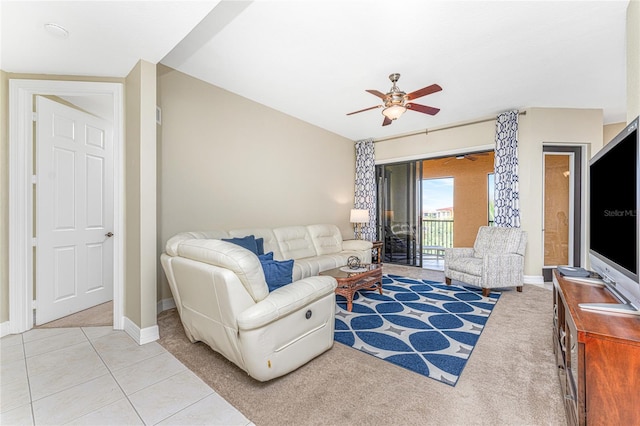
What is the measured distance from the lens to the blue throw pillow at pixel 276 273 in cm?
205

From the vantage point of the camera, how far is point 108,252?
3416 mm

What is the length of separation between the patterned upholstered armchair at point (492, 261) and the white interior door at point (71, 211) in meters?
4.73

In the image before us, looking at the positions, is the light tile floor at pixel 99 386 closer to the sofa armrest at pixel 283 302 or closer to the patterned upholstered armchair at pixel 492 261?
the sofa armrest at pixel 283 302

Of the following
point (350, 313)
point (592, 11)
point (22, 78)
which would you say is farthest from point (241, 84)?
point (592, 11)

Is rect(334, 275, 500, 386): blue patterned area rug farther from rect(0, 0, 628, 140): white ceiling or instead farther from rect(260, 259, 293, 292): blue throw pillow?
rect(0, 0, 628, 140): white ceiling

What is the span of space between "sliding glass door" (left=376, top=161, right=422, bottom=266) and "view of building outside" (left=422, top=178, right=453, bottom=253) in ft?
5.91

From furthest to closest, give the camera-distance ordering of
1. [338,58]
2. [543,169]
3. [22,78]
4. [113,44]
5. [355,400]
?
1. [543,169]
2. [338,58]
3. [22,78]
4. [113,44]
5. [355,400]

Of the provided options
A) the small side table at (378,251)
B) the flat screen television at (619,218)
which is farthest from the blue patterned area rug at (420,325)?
the small side table at (378,251)

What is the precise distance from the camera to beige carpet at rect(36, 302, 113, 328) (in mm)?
2721

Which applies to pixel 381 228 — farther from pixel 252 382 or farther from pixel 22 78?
pixel 22 78

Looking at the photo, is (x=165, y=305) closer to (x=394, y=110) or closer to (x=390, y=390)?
(x=390, y=390)

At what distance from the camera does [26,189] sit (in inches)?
102

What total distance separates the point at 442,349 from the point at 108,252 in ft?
12.8

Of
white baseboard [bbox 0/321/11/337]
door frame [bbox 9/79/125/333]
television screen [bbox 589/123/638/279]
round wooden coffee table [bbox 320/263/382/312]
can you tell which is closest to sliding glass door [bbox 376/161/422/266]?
round wooden coffee table [bbox 320/263/382/312]
